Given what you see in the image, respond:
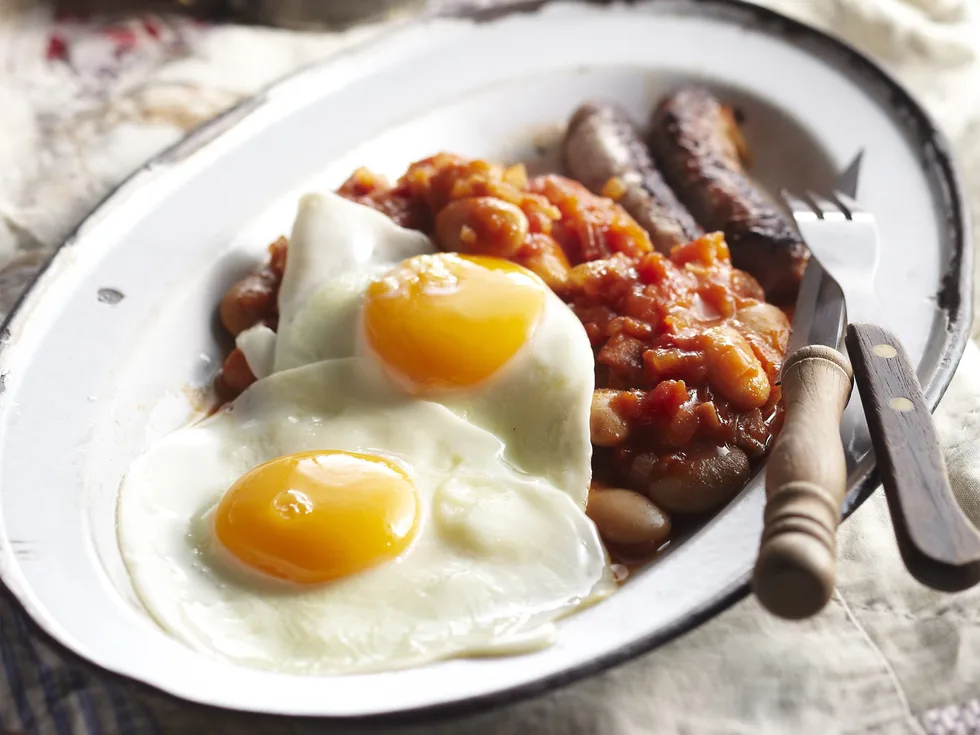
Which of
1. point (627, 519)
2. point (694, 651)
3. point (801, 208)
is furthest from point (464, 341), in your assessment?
point (801, 208)

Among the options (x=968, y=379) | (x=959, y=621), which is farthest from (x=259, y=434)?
(x=968, y=379)

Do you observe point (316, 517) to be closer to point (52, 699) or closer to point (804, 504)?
point (52, 699)

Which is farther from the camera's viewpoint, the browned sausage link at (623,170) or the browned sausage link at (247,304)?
the browned sausage link at (623,170)

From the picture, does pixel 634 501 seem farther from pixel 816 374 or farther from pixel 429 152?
pixel 429 152

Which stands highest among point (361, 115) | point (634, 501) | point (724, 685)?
point (361, 115)

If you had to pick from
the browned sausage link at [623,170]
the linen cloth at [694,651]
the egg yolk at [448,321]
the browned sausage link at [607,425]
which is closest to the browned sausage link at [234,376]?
the egg yolk at [448,321]

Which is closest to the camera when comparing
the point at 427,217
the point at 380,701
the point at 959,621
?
the point at 380,701

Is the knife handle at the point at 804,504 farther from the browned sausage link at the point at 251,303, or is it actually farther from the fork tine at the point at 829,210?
the browned sausage link at the point at 251,303
